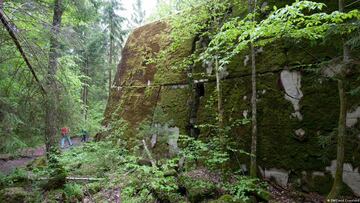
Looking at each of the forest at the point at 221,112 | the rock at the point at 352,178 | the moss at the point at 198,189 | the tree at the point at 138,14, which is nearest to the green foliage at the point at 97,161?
the forest at the point at 221,112

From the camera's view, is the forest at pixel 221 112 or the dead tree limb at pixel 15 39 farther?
the forest at pixel 221 112

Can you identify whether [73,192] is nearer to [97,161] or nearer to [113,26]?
[97,161]

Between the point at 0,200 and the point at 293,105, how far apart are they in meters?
6.18

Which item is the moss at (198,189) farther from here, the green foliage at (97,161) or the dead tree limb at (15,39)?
the dead tree limb at (15,39)

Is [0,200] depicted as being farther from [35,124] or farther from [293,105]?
[293,105]

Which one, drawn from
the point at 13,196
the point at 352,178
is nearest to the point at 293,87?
the point at 352,178

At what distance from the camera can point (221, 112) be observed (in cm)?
604

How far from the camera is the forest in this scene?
4164mm

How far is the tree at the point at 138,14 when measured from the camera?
89.4ft

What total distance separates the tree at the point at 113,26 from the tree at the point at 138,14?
7.62 m

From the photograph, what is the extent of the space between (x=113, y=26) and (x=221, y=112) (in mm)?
15557

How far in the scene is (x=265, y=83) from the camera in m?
5.88

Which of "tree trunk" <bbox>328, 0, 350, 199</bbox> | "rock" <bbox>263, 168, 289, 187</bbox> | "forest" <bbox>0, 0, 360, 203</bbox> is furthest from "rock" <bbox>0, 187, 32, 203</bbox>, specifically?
"tree trunk" <bbox>328, 0, 350, 199</bbox>

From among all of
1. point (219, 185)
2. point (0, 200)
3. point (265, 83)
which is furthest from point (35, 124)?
point (265, 83)
